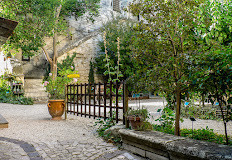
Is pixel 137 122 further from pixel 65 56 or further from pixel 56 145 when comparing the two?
pixel 65 56

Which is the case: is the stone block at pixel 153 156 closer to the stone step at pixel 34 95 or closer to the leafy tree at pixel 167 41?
the leafy tree at pixel 167 41

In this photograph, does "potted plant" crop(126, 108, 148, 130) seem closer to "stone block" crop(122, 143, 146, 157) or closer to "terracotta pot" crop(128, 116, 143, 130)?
"terracotta pot" crop(128, 116, 143, 130)

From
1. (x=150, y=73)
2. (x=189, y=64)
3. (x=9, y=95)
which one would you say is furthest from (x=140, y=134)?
(x=9, y=95)

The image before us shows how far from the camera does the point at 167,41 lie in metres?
3.39

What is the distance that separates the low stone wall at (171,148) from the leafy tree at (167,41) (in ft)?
2.24

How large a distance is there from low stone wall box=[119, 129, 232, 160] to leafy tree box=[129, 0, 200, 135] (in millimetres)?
684

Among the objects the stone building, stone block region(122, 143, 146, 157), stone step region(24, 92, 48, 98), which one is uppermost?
the stone building

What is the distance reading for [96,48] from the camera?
16.0 meters

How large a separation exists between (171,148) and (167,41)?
1.77 meters

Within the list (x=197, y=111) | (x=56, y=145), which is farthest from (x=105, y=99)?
(x=197, y=111)

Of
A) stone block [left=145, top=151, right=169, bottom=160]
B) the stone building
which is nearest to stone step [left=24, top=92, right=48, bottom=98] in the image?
the stone building

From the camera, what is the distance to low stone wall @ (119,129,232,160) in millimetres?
1954

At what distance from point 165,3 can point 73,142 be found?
2.74 metres

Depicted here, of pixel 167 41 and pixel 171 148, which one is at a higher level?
pixel 167 41
